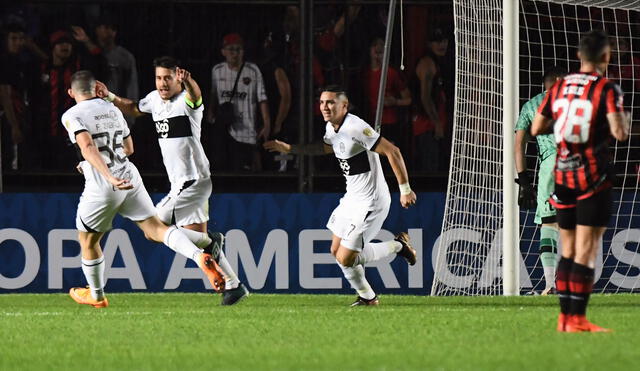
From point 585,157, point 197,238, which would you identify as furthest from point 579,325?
point 197,238

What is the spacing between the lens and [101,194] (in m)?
11.5

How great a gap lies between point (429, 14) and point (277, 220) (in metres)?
3.13

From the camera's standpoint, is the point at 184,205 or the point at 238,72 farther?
the point at 238,72

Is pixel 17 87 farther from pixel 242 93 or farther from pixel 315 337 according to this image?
pixel 315 337

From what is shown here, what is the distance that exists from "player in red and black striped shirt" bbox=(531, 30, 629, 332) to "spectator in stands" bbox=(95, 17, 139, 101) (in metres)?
7.42

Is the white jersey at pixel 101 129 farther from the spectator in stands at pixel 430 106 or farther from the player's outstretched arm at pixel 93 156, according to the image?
the spectator in stands at pixel 430 106

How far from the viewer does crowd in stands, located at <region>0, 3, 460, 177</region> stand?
1491cm

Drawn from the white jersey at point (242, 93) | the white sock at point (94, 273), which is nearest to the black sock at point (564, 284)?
the white sock at point (94, 273)

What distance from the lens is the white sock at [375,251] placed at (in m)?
11.7

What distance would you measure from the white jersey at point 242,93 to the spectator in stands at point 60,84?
4.12 feet

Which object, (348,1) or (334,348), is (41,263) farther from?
(334,348)

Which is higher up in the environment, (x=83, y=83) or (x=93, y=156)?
(x=83, y=83)

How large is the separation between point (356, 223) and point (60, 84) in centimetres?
470

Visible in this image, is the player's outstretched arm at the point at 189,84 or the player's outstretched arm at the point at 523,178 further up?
the player's outstretched arm at the point at 189,84
